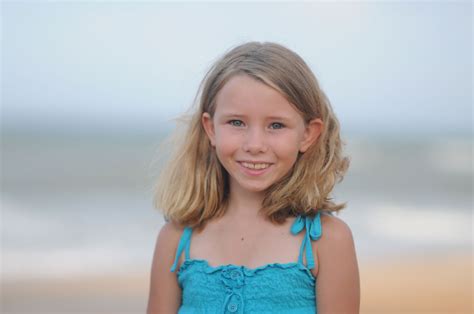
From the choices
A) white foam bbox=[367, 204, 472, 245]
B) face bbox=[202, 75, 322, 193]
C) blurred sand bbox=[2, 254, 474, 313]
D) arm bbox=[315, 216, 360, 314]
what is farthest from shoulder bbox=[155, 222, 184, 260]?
white foam bbox=[367, 204, 472, 245]

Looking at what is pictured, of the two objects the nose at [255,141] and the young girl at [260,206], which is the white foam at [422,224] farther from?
the nose at [255,141]

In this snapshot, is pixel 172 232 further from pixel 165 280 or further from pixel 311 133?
pixel 311 133

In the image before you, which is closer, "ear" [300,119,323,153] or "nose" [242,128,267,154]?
"nose" [242,128,267,154]

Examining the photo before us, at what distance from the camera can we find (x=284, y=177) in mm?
2832

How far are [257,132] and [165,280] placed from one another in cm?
67

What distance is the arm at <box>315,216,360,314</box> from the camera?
8.67ft

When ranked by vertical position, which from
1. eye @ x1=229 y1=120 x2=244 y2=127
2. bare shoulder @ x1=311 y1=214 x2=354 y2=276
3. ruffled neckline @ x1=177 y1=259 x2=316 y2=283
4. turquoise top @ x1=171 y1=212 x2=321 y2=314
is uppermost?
eye @ x1=229 y1=120 x2=244 y2=127

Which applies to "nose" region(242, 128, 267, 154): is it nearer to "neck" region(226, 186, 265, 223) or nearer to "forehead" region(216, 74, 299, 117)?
"forehead" region(216, 74, 299, 117)

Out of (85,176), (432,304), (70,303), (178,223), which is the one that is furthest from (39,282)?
(85,176)

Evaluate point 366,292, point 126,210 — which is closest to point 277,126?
point 366,292

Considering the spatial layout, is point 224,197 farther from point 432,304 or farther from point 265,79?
point 432,304

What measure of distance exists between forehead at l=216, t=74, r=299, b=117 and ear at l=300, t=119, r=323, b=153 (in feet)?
0.33

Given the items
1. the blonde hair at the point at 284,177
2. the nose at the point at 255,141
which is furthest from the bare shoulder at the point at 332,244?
the nose at the point at 255,141

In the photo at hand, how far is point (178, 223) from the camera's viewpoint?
116 inches
